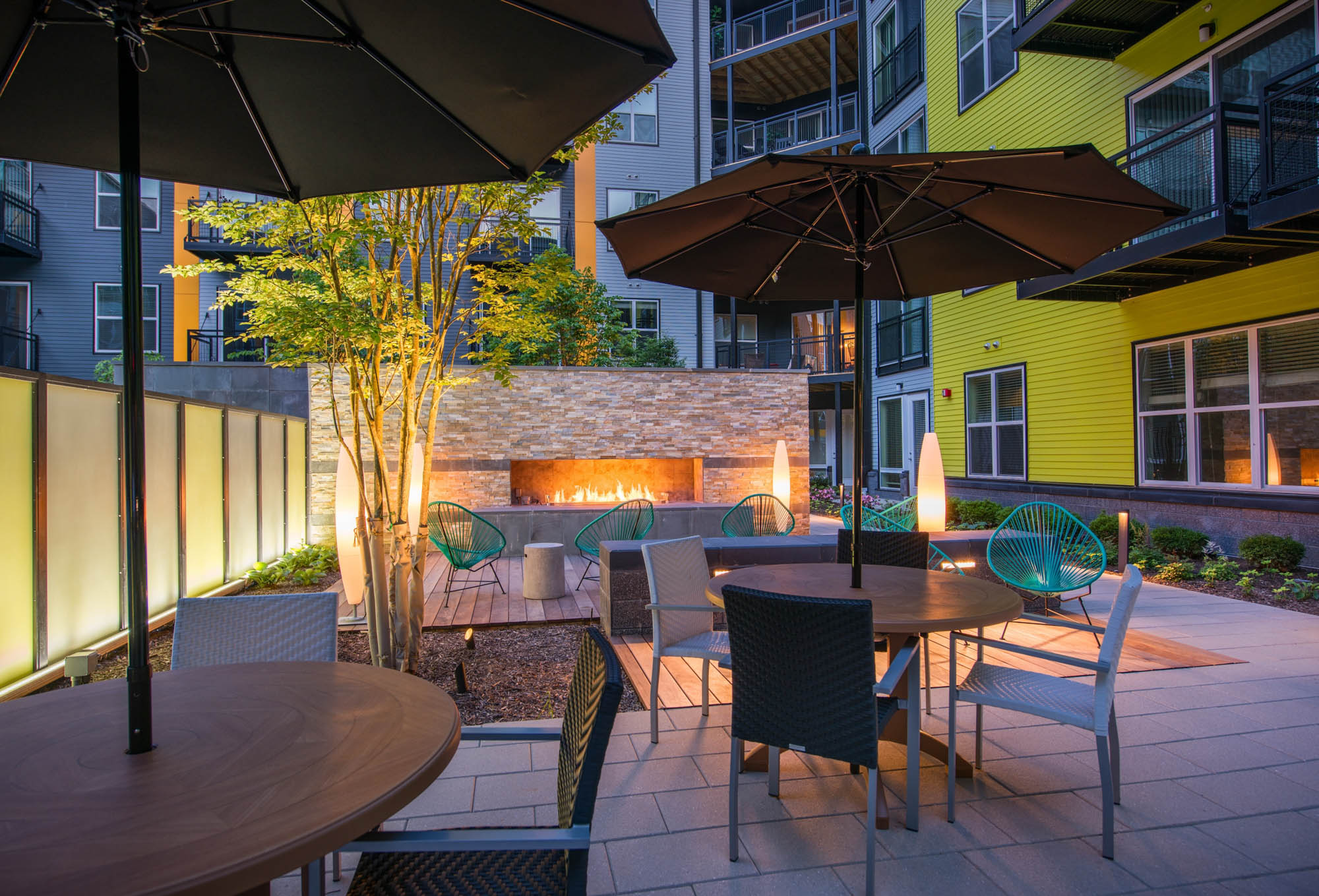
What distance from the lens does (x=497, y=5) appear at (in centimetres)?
193

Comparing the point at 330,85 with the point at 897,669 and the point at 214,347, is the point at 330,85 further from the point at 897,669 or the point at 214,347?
the point at 214,347

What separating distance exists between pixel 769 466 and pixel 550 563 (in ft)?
16.4

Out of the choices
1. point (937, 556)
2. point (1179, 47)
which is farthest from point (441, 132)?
point (1179, 47)

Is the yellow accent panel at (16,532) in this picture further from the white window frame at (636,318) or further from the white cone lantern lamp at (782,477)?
the white window frame at (636,318)

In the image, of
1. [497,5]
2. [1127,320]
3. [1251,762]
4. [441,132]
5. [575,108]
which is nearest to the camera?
[497,5]

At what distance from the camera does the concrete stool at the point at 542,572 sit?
670cm

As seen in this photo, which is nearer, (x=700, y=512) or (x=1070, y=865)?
(x=1070, y=865)

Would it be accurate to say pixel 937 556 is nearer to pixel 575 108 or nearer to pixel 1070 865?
pixel 1070 865

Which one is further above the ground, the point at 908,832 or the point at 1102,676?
the point at 1102,676

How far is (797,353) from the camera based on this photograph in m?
18.2

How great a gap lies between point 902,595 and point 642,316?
13572mm

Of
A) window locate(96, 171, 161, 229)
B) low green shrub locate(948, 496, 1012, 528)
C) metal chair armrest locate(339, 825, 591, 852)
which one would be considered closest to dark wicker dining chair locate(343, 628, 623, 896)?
metal chair armrest locate(339, 825, 591, 852)

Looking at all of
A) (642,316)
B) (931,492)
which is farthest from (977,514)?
(642,316)

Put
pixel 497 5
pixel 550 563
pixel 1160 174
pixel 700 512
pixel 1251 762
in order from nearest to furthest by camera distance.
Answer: pixel 497 5, pixel 1251 762, pixel 550 563, pixel 1160 174, pixel 700 512
